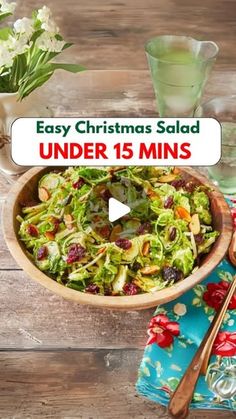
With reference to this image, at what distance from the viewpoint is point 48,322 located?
1.07 metres

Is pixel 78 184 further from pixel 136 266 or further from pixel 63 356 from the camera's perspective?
pixel 63 356

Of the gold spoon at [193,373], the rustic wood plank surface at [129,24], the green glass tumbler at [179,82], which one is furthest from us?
the rustic wood plank surface at [129,24]

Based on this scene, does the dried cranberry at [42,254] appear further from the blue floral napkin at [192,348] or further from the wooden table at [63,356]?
the blue floral napkin at [192,348]

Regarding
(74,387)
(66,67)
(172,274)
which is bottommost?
(74,387)

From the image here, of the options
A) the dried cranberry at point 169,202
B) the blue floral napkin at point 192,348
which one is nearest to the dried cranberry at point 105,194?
the dried cranberry at point 169,202

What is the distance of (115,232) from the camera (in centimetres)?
110

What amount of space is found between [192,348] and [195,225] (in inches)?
8.3

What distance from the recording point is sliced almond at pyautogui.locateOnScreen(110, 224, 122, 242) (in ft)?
3.59

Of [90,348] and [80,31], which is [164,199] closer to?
[90,348]

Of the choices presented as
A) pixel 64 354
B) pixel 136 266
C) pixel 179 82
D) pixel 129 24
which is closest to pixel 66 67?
pixel 179 82

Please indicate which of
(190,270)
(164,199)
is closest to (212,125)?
(164,199)

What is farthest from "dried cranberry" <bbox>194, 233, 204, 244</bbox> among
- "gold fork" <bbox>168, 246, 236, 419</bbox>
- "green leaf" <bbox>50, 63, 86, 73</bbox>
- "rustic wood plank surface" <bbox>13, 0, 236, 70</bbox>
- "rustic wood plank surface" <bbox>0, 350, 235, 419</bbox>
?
"rustic wood plank surface" <bbox>13, 0, 236, 70</bbox>

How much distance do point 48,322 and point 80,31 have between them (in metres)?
1.08

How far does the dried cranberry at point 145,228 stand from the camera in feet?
3.59
